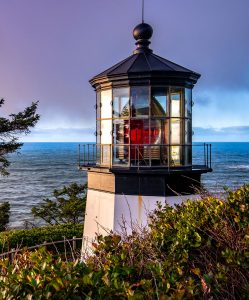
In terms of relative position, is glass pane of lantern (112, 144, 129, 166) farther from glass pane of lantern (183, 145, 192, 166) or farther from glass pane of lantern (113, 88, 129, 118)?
glass pane of lantern (183, 145, 192, 166)

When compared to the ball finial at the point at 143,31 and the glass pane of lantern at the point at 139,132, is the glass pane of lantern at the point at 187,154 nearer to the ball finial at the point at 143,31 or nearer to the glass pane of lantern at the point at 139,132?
the glass pane of lantern at the point at 139,132

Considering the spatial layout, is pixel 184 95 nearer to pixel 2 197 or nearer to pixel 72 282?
pixel 72 282

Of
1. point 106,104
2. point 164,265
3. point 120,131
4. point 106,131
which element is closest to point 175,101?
point 120,131

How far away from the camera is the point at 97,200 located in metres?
8.09

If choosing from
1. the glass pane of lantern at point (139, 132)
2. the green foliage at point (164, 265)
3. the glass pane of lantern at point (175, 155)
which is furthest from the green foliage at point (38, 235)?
the green foliage at point (164, 265)

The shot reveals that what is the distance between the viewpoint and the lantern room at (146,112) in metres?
7.50

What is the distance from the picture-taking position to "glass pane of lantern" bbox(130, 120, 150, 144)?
25.0 ft

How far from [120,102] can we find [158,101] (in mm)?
758

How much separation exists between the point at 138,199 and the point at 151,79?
2.30m

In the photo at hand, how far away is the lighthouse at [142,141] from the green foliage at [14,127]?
9615 millimetres

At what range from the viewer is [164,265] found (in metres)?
3.45

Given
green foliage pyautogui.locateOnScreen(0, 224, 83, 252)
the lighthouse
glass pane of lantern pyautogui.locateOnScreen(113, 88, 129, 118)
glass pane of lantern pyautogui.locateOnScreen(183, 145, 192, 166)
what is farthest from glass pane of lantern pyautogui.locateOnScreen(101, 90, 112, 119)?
green foliage pyautogui.locateOnScreen(0, 224, 83, 252)

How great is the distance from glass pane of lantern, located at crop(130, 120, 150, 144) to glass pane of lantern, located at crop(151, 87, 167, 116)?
0.92 ft

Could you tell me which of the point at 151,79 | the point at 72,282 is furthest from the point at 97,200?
the point at 72,282
